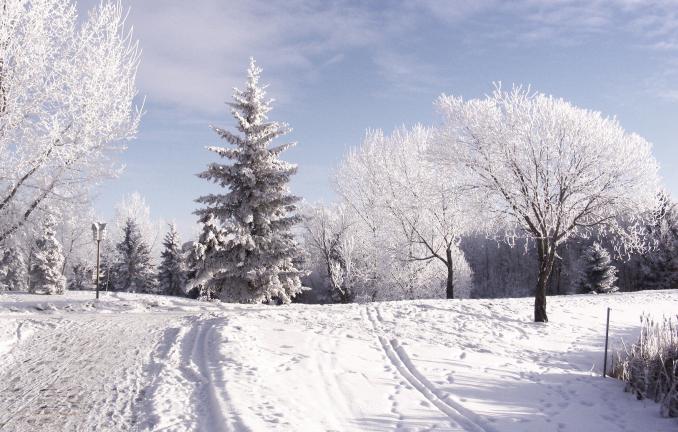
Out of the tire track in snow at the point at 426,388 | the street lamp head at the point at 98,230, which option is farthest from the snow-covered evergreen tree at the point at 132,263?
the tire track in snow at the point at 426,388

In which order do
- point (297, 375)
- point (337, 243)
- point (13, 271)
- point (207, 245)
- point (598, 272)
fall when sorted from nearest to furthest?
point (297, 375) < point (207, 245) < point (337, 243) < point (598, 272) < point (13, 271)

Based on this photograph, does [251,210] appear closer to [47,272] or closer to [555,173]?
[555,173]

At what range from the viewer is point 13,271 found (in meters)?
51.2

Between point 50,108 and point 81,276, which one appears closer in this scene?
point 50,108

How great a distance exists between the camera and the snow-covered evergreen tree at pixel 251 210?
761 inches

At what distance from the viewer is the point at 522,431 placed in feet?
23.1

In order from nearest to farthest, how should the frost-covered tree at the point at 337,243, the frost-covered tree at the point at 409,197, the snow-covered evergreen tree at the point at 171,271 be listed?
the frost-covered tree at the point at 409,197
the frost-covered tree at the point at 337,243
the snow-covered evergreen tree at the point at 171,271

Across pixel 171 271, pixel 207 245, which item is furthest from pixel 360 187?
pixel 171 271

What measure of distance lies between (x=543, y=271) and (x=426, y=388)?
9.31 meters

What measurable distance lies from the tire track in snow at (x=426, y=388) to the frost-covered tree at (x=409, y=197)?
12.8 meters

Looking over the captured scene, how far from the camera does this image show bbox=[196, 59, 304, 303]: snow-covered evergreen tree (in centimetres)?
1933

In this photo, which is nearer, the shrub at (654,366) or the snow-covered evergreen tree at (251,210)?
the shrub at (654,366)

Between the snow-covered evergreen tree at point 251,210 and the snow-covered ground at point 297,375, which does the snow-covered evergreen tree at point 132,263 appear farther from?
the snow-covered ground at point 297,375

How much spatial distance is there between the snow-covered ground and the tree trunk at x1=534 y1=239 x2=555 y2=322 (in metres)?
1.50
